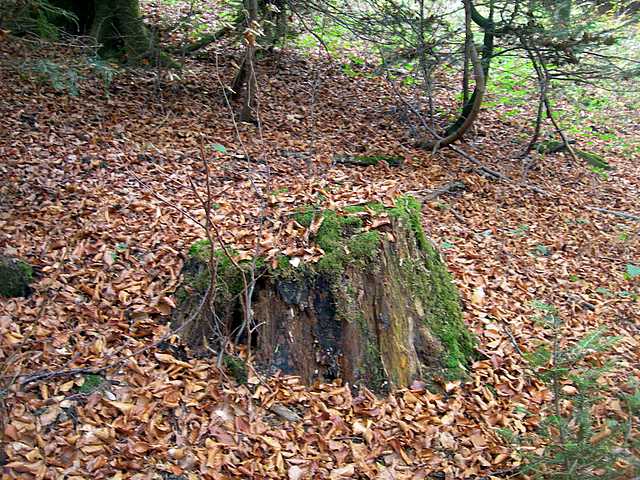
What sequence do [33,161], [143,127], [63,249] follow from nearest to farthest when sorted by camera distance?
[63,249] < [33,161] < [143,127]

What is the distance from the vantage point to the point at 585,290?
6195 millimetres

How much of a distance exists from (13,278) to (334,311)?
2487 millimetres

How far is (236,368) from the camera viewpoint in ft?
13.2

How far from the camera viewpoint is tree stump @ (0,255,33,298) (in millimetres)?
4418

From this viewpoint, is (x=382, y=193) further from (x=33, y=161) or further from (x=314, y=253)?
(x=33, y=161)

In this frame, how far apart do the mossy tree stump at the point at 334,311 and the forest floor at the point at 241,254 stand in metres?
0.15

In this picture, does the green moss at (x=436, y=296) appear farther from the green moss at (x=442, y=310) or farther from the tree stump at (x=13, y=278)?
the tree stump at (x=13, y=278)

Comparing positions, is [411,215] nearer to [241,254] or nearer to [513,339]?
[513,339]

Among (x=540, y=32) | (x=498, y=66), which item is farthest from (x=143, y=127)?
(x=498, y=66)

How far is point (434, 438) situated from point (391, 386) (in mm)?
469

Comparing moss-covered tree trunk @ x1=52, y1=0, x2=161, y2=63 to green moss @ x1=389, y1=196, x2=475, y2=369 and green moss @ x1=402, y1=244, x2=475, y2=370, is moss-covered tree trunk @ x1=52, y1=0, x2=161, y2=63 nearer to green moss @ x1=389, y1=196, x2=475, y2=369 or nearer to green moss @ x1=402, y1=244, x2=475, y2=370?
green moss @ x1=389, y1=196, x2=475, y2=369

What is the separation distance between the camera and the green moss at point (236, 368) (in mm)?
4004

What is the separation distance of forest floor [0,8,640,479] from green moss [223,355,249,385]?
6cm

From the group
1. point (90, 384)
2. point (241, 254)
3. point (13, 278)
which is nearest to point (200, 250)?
point (241, 254)
